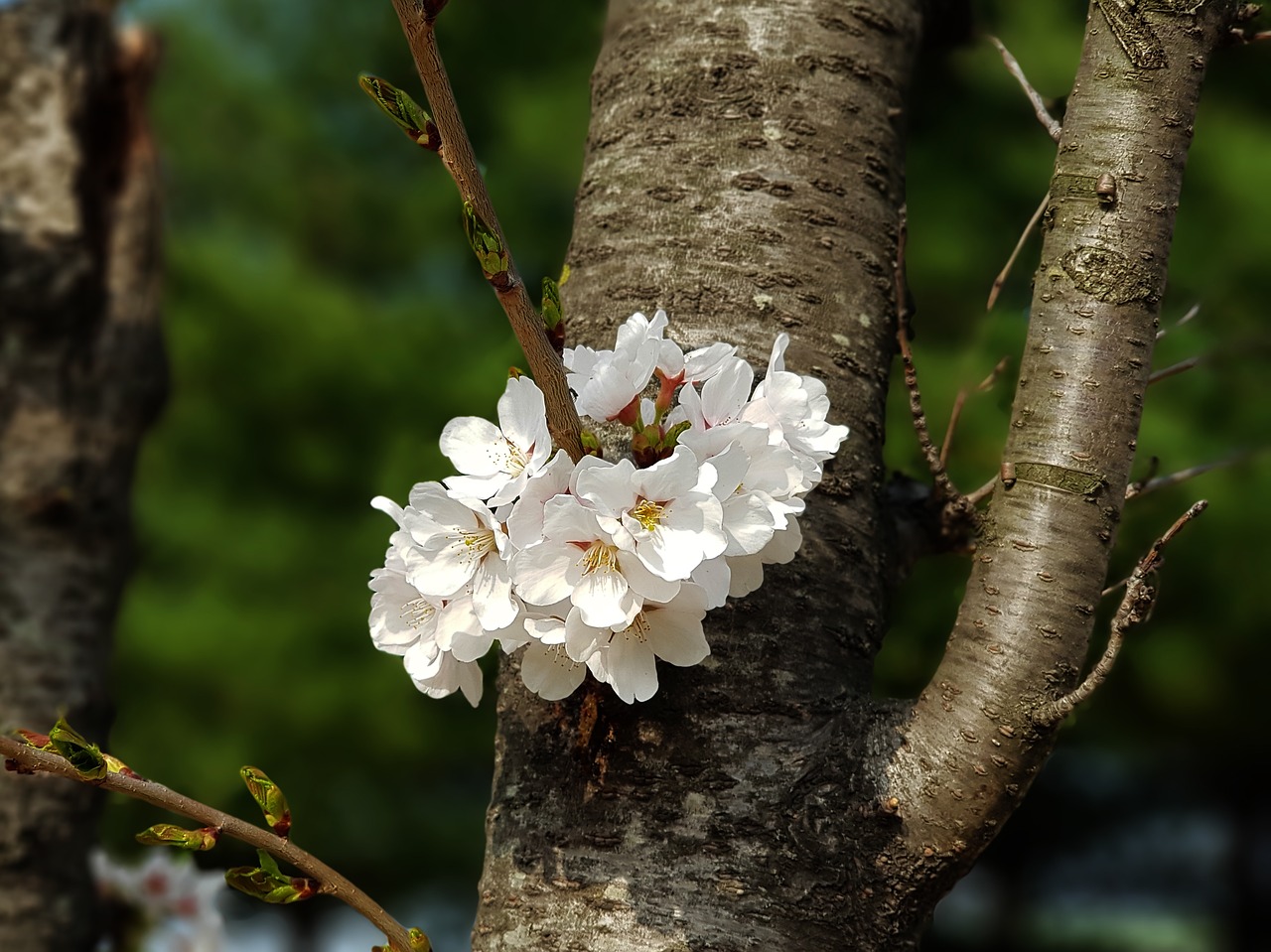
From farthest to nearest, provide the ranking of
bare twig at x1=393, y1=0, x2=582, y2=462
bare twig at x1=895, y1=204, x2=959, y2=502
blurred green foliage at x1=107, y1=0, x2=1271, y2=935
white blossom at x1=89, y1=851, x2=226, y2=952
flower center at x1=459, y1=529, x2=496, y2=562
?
blurred green foliage at x1=107, y1=0, x2=1271, y2=935
white blossom at x1=89, y1=851, x2=226, y2=952
bare twig at x1=895, y1=204, x2=959, y2=502
flower center at x1=459, y1=529, x2=496, y2=562
bare twig at x1=393, y1=0, x2=582, y2=462

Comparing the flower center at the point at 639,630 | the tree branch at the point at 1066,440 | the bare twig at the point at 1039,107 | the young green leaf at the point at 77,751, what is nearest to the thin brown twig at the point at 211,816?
the young green leaf at the point at 77,751

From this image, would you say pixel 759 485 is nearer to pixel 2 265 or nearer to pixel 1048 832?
pixel 2 265

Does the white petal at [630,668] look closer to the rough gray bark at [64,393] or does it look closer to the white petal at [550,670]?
the white petal at [550,670]

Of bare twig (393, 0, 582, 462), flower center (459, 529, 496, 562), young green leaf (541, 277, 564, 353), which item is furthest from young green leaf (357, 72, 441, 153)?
flower center (459, 529, 496, 562)

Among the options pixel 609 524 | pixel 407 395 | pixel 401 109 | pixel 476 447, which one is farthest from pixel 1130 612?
pixel 407 395

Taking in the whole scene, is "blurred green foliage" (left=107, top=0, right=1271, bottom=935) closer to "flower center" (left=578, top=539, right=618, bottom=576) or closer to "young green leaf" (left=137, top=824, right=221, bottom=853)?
"flower center" (left=578, top=539, right=618, bottom=576)

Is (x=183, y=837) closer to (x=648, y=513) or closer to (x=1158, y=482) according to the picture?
(x=648, y=513)

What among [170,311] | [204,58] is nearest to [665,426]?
[170,311]
